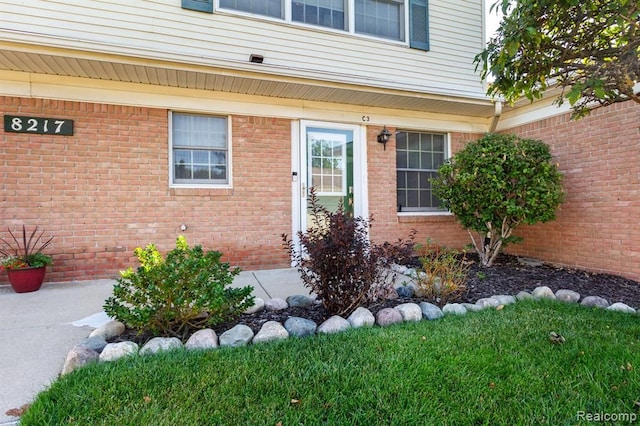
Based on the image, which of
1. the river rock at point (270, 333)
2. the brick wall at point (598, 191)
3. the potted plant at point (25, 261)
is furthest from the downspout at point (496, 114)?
the potted plant at point (25, 261)

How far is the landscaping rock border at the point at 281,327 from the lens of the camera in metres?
2.33

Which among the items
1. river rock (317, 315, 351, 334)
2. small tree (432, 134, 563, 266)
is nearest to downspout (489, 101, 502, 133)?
small tree (432, 134, 563, 266)

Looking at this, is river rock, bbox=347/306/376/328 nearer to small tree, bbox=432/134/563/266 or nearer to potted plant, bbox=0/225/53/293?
small tree, bbox=432/134/563/266

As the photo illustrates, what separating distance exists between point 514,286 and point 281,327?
10.5 ft

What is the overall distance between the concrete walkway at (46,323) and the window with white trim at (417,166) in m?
2.84

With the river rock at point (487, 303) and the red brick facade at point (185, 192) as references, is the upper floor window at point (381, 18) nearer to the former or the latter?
the red brick facade at point (185, 192)

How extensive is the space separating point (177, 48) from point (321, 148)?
104 inches

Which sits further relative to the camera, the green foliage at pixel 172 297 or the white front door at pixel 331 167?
the white front door at pixel 331 167

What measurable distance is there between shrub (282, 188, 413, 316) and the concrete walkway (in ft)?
3.65

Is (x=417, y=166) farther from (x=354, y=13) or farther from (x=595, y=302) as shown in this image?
(x=595, y=302)

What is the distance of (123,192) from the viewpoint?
4840 mm

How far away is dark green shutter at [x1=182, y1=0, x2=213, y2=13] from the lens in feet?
15.5

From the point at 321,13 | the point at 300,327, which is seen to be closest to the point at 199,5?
the point at 321,13

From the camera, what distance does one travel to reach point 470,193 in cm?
521
